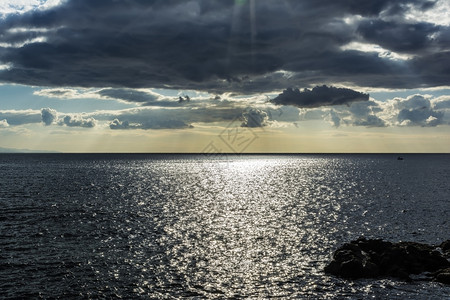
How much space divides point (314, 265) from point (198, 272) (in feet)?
40.0

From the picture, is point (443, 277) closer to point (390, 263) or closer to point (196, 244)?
point (390, 263)

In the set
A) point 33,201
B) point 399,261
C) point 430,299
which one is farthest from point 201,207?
point 430,299

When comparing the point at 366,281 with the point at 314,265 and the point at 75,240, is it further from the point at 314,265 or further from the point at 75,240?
the point at 75,240

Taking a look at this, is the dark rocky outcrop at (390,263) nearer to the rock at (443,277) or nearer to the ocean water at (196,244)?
the rock at (443,277)

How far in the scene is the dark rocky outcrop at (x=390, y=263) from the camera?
3719cm

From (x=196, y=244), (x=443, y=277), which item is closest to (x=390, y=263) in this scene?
(x=443, y=277)

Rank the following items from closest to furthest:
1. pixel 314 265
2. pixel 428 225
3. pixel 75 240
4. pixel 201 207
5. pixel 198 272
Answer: pixel 198 272 → pixel 314 265 → pixel 75 240 → pixel 428 225 → pixel 201 207

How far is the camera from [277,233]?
56.8 meters

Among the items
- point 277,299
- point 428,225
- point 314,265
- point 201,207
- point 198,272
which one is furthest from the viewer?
point 201,207

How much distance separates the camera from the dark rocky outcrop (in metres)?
37.2

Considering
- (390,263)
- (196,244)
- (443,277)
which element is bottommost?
(196,244)

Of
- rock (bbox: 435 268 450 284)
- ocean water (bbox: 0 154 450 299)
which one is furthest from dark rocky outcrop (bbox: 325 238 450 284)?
ocean water (bbox: 0 154 450 299)

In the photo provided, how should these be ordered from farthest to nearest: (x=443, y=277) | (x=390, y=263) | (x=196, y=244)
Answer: (x=196, y=244) → (x=390, y=263) → (x=443, y=277)

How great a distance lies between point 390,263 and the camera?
39.4 metres
